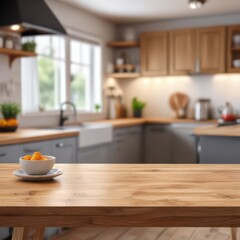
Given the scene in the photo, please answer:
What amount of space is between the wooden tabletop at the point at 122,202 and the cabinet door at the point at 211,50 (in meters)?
4.20

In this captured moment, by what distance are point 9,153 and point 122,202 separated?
2025mm

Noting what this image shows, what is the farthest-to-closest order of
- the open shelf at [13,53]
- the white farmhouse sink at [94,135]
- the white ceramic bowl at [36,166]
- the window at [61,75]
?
the window at [61,75] → the white farmhouse sink at [94,135] → the open shelf at [13,53] → the white ceramic bowl at [36,166]

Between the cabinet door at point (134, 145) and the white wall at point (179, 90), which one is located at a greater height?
the white wall at point (179, 90)

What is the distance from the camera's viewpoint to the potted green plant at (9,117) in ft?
12.1

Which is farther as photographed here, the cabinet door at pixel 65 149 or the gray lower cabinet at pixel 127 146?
the gray lower cabinet at pixel 127 146

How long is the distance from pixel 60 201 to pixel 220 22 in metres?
5.09

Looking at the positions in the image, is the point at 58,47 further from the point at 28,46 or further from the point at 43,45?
the point at 28,46

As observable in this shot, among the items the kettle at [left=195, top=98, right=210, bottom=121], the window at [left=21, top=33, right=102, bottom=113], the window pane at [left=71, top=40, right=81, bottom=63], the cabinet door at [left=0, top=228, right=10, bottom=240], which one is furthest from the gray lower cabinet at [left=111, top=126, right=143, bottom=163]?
the cabinet door at [left=0, top=228, right=10, bottom=240]

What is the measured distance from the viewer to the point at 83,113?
5531 mm

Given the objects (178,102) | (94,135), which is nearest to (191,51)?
(178,102)

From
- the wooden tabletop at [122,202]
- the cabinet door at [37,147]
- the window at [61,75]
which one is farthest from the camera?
the window at [61,75]

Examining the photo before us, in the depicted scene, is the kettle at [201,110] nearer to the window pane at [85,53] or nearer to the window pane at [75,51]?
the window pane at [85,53]

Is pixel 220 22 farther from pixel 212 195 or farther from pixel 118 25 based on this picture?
pixel 212 195

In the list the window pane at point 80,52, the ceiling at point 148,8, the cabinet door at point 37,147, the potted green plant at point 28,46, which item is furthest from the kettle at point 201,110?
the cabinet door at point 37,147
